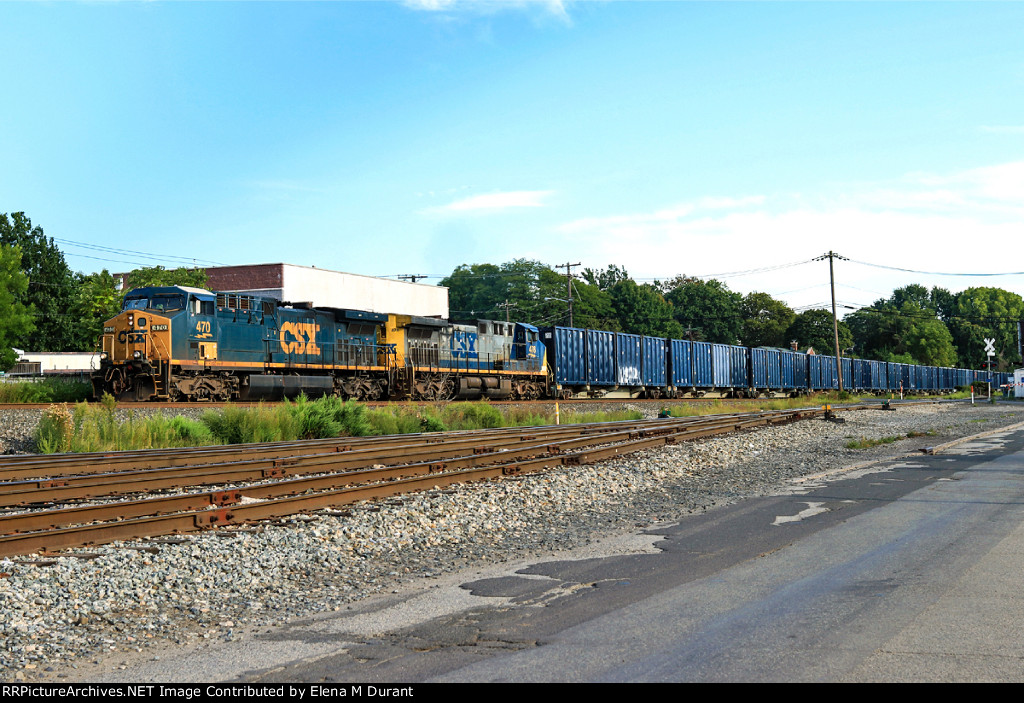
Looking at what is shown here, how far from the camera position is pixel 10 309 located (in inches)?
2047

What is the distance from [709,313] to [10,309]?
92008mm

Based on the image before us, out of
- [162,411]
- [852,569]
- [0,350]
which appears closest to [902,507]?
[852,569]

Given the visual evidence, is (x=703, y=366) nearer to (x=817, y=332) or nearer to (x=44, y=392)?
(x=44, y=392)

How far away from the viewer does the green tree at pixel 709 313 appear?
122625 mm

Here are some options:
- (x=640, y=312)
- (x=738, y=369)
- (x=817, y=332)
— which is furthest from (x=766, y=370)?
(x=817, y=332)

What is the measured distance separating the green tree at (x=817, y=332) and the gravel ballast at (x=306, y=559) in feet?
348

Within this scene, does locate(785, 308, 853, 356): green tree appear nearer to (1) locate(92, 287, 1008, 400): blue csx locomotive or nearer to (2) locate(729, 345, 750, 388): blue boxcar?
(2) locate(729, 345, 750, 388): blue boxcar

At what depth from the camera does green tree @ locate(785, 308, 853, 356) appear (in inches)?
4488

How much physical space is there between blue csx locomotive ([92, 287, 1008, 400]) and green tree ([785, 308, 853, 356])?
70359 mm

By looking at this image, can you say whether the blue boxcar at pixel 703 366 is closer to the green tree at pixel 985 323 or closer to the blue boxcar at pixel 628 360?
the blue boxcar at pixel 628 360

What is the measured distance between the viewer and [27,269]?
69.3 metres

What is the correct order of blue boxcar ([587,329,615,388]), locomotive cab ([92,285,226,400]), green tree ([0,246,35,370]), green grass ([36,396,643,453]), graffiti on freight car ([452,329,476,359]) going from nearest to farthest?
green grass ([36,396,643,453]) < locomotive cab ([92,285,226,400]) < graffiti on freight car ([452,329,476,359]) < blue boxcar ([587,329,615,388]) < green tree ([0,246,35,370])

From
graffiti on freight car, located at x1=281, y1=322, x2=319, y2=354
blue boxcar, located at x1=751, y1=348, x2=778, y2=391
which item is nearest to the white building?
blue boxcar, located at x1=751, y1=348, x2=778, y2=391

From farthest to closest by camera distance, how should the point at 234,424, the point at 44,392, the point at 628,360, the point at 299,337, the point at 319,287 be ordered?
the point at 319,287
the point at 628,360
the point at 299,337
the point at 44,392
the point at 234,424
